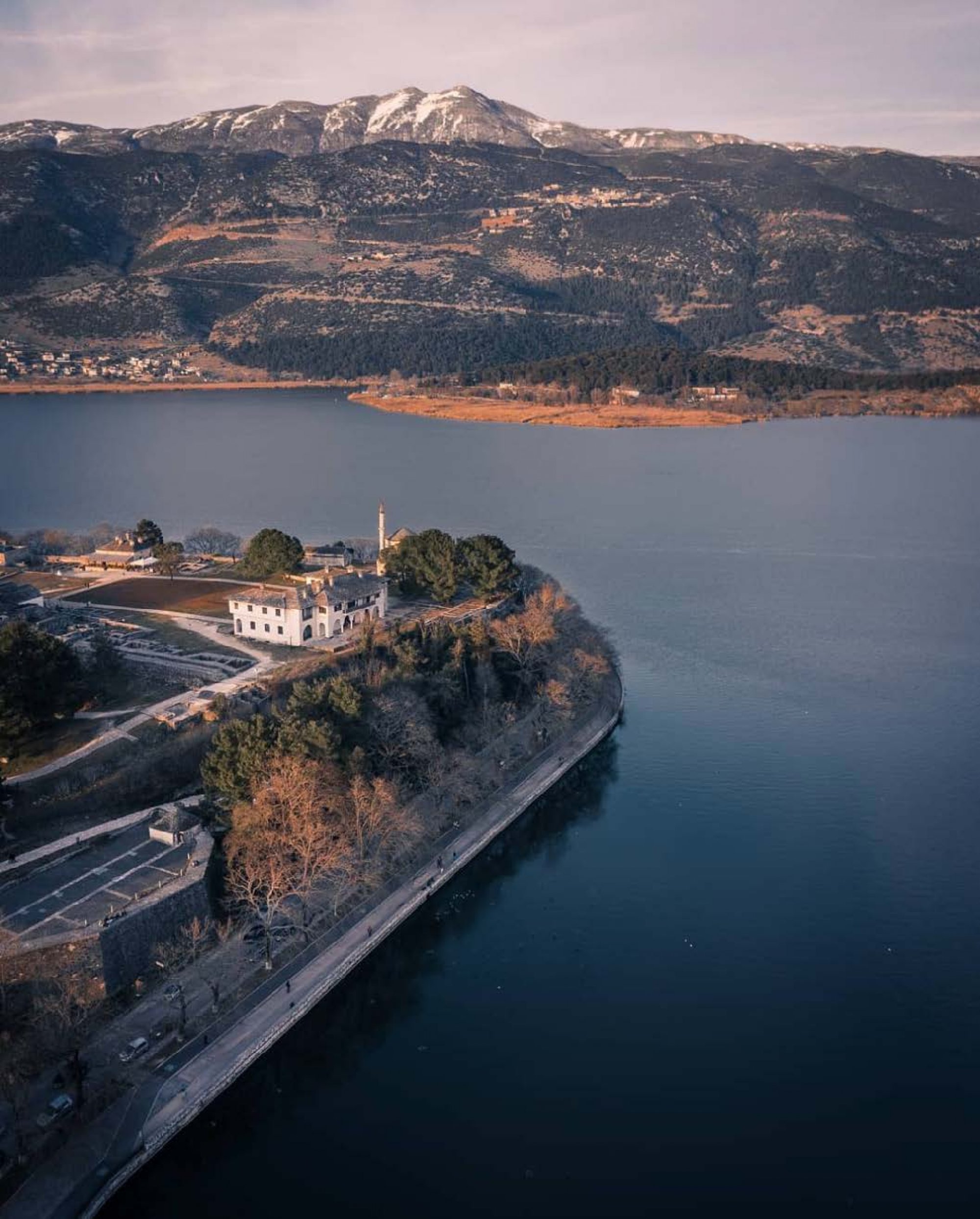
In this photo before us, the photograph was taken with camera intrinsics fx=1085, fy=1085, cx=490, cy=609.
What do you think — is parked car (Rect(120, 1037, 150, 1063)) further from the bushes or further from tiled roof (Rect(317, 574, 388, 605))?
tiled roof (Rect(317, 574, 388, 605))

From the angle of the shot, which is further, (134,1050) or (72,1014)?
(72,1014)

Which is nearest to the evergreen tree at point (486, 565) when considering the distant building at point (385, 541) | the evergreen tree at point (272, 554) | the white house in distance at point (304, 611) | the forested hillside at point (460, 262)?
the distant building at point (385, 541)

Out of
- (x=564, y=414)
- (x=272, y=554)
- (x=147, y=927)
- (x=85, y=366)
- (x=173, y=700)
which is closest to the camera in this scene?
(x=147, y=927)

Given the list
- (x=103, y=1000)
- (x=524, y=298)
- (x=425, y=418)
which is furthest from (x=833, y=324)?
(x=103, y=1000)

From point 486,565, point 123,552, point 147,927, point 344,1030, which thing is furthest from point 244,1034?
point 123,552

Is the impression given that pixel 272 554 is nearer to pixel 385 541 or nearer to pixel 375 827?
pixel 385 541

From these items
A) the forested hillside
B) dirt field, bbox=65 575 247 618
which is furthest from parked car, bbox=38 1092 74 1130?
A: the forested hillside

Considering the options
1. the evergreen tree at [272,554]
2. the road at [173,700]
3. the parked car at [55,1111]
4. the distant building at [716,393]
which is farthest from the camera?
the distant building at [716,393]

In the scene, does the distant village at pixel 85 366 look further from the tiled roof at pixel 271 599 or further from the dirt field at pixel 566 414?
the tiled roof at pixel 271 599
